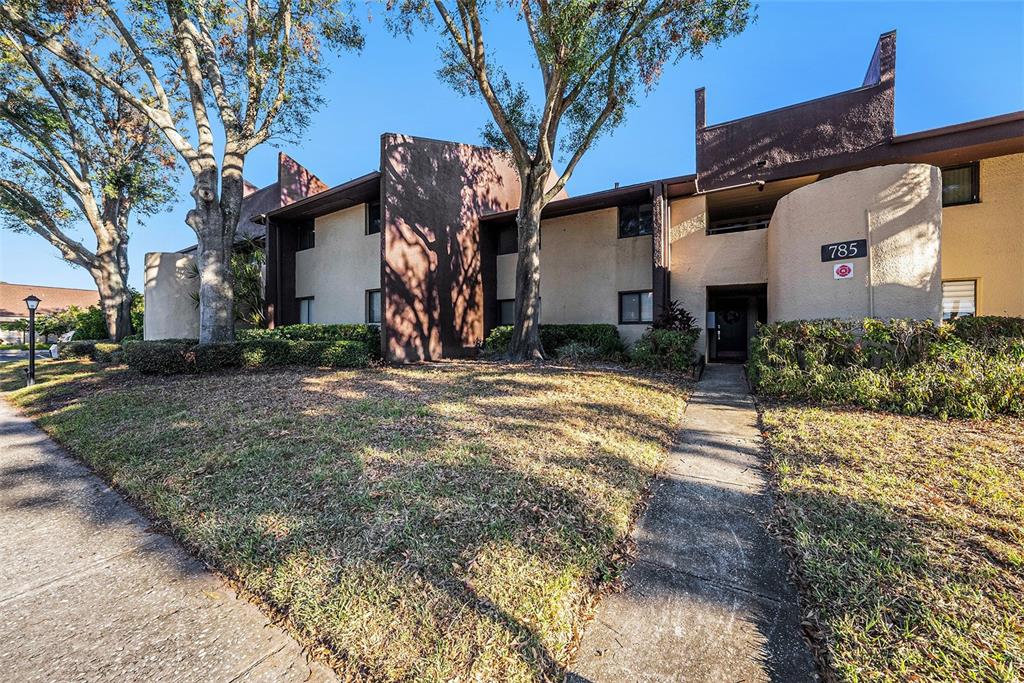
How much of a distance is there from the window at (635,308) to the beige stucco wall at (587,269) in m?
0.17

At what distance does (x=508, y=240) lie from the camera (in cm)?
1464

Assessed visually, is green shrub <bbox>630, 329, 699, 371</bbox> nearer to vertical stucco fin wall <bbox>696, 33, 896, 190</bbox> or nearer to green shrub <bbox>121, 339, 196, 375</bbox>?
vertical stucco fin wall <bbox>696, 33, 896, 190</bbox>

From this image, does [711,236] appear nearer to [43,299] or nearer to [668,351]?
[668,351]

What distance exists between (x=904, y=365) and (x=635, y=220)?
26.1 ft

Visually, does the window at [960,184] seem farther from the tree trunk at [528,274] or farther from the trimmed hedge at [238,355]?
the trimmed hedge at [238,355]

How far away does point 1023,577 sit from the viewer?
223cm

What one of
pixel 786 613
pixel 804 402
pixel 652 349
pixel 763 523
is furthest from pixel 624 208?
pixel 786 613

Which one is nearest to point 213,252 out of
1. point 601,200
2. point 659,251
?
point 601,200

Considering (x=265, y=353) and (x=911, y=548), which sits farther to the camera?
(x=265, y=353)

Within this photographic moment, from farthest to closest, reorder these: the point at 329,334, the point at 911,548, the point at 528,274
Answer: the point at 329,334
the point at 528,274
the point at 911,548

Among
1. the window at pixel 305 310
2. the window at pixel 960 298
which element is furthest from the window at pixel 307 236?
the window at pixel 960 298

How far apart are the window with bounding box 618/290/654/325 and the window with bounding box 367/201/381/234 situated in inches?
343

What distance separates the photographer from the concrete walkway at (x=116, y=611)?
71.5 inches

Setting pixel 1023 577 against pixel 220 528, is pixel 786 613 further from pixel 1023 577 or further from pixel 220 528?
pixel 220 528
